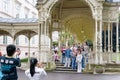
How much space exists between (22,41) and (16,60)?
53.0 metres

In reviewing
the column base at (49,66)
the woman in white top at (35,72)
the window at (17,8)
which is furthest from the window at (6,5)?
the woman in white top at (35,72)

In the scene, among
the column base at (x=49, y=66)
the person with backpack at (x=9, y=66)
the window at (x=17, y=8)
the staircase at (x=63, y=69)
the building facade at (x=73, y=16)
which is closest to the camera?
the person with backpack at (x=9, y=66)

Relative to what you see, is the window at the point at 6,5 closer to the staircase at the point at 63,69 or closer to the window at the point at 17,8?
the window at the point at 17,8

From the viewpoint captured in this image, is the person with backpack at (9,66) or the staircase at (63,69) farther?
the staircase at (63,69)

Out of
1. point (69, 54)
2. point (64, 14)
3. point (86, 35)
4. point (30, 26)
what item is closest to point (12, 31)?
point (30, 26)

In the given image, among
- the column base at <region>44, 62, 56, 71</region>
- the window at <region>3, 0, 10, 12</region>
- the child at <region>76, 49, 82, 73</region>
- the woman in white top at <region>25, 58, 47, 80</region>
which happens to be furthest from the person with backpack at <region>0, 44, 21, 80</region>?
the window at <region>3, 0, 10, 12</region>

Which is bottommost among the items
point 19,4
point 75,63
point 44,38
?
point 75,63

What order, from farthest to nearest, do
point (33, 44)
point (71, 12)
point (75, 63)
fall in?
1. point (33, 44)
2. point (71, 12)
3. point (75, 63)

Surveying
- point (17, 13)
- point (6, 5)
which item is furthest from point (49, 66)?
point (17, 13)

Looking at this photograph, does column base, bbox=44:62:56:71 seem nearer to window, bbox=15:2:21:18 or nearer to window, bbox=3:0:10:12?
window, bbox=3:0:10:12

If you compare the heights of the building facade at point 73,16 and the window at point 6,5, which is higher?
the window at point 6,5

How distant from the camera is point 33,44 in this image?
7106 centimetres

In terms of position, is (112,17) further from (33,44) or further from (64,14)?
(33,44)

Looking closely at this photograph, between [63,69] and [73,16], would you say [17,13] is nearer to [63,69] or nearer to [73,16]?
[73,16]
